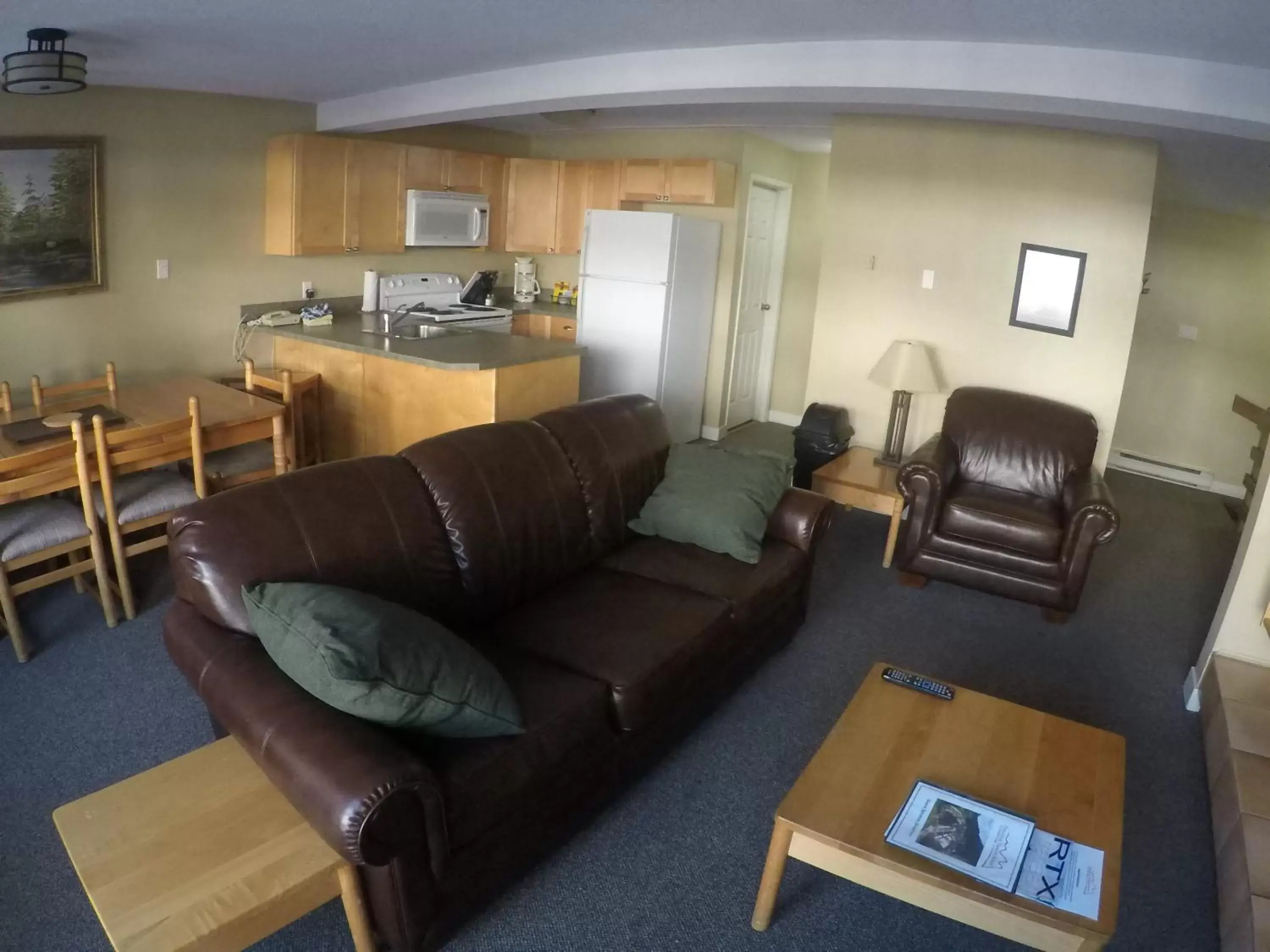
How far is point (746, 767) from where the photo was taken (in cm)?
262

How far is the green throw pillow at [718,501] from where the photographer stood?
299 centimetres

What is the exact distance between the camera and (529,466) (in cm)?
278

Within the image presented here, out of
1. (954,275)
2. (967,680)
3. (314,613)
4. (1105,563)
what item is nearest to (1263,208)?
(954,275)

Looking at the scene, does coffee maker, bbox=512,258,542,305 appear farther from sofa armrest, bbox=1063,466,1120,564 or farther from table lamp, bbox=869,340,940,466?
sofa armrest, bbox=1063,466,1120,564

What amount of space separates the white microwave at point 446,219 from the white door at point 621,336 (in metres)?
0.92

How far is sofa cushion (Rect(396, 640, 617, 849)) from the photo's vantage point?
1815 millimetres

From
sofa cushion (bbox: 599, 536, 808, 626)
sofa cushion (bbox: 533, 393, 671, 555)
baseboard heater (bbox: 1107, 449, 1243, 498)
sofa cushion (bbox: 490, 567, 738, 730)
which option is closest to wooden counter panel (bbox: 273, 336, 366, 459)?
sofa cushion (bbox: 533, 393, 671, 555)

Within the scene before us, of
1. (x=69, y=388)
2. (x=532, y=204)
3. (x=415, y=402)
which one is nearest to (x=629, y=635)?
(x=415, y=402)

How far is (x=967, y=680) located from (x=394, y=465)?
2.26 meters

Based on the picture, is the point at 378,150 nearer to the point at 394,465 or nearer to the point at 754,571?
the point at 394,465

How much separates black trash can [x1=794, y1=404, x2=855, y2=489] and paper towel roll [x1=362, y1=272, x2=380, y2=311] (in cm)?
276

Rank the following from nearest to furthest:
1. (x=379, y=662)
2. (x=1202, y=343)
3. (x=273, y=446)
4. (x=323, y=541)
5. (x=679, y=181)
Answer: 1. (x=379, y=662)
2. (x=323, y=541)
3. (x=273, y=446)
4. (x=679, y=181)
5. (x=1202, y=343)

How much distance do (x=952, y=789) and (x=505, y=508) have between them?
1453 mm

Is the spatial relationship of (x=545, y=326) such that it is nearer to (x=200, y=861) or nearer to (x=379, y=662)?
(x=379, y=662)
